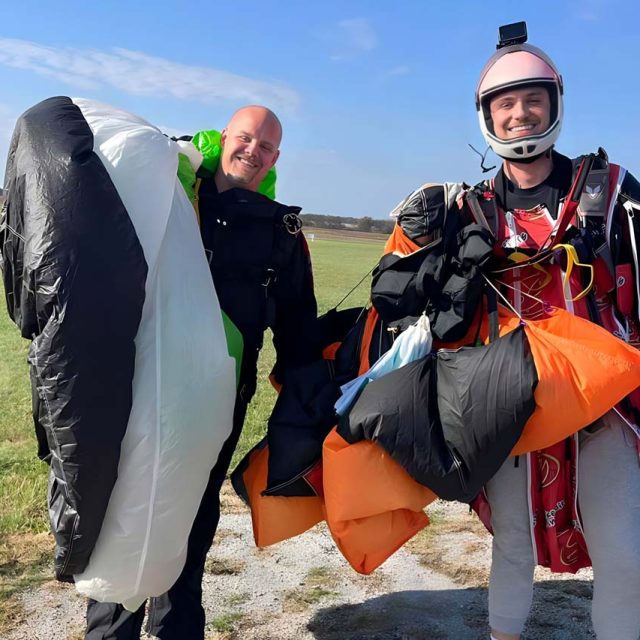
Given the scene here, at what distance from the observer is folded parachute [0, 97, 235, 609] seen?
1.83 metres

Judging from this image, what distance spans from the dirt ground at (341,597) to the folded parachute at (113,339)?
0.65 metres

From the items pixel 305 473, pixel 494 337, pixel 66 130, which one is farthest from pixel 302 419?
pixel 66 130

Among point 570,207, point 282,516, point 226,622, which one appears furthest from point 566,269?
point 226,622

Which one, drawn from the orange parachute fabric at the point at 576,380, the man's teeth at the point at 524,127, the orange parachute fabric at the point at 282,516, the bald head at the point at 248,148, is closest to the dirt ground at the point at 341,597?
the orange parachute fabric at the point at 282,516

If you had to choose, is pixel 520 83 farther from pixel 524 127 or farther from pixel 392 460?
pixel 392 460

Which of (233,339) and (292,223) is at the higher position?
(292,223)

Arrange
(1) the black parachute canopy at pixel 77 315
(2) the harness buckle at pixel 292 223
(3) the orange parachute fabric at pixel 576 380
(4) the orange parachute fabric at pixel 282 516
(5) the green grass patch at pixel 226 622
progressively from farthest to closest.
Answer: (5) the green grass patch at pixel 226 622 → (2) the harness buckle at pixel 292 223 → (4) the orange parachute fabric at pixel 282 516 → (3) the orange parachute fabric at pixel 576 380 → (1) the black parachute canopy at pixel 77 315

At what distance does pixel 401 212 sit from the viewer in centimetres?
223

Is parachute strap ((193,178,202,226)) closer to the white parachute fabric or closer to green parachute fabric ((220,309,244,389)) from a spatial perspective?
the white parachute fabric

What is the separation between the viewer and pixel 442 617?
2695mm

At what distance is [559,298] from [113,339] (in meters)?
1.34

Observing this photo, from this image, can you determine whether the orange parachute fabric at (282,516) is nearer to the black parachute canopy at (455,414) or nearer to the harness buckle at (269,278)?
the black parachute canopy at (455,414)

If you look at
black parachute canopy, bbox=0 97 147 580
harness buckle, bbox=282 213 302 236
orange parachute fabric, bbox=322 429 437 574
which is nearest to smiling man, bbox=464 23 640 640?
orange parachute fabric, bbox=322 429 437 574

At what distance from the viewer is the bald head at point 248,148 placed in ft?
7.89
